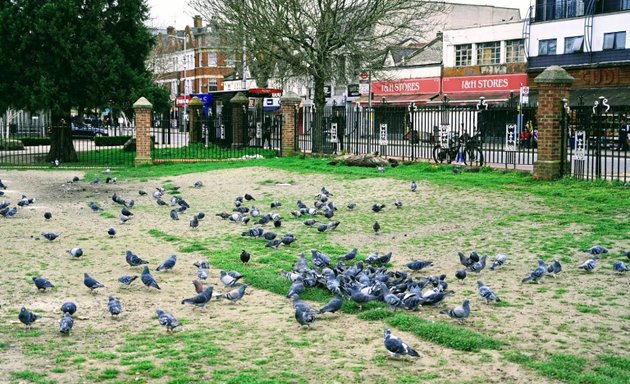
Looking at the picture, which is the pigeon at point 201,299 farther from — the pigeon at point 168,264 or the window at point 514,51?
the window at point 514,51

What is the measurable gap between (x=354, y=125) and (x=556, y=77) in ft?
37.4

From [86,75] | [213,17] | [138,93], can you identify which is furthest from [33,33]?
[213,17]

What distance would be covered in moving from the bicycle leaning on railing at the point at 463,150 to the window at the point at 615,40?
23.1 metres

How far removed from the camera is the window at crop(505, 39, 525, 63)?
47.7 metres

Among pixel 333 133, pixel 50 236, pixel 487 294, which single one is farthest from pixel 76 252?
pixel 333 133

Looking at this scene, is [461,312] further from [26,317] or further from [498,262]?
[26,317]

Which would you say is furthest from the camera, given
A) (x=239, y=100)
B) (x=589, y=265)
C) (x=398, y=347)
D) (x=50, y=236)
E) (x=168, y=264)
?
(x=239, y=100)

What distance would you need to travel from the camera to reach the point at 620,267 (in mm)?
8977

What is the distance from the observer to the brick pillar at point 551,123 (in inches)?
680

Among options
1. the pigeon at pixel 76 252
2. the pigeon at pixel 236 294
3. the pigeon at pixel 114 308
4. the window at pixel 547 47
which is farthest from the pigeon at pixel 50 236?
the window at pixel 547 47

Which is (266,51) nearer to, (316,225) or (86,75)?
(86,75)

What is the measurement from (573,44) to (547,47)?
1825mm

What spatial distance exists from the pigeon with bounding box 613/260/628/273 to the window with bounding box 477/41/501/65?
137 ft

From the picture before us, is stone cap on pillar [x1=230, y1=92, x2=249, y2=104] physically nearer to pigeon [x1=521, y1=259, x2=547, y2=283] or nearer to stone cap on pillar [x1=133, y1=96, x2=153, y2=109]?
stone cap on pillar [x1=133, y1=96, x2=153, y2=109]
